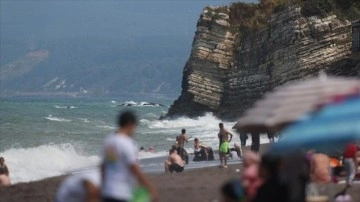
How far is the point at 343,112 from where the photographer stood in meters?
8.09

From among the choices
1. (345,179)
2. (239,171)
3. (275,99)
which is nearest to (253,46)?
(239,171)

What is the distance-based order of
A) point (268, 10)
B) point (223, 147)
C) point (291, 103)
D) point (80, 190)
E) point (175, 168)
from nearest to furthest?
point (291, 103)
point (80, 190)
point (175, 168)
point (223, 147)
point (268, 10)

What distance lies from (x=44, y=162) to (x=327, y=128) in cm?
2437

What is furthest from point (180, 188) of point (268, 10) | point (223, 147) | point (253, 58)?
point (268, 10)

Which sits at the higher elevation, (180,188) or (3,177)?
(3,177)

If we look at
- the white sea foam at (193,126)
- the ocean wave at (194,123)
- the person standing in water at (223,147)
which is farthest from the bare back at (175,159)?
the ocean wave at (194,123)

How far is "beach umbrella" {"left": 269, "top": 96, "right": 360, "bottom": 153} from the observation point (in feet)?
25.9

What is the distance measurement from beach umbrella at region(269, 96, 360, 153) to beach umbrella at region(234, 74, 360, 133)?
0.12 metres

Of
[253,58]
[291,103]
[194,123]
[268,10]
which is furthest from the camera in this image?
[268,10]

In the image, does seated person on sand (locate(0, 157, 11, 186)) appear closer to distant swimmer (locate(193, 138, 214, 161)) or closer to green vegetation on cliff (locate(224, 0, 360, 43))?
distant swimmer (locate(193, 138, 214, 161))

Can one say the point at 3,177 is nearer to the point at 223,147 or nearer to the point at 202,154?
the point at 223,147

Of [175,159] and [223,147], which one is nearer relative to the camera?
[175,159]

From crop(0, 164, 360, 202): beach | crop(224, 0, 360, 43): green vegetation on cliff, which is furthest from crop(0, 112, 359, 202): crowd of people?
crop(224, 0, 360, 43): green vegetation on cliff

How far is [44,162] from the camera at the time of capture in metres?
31.5
